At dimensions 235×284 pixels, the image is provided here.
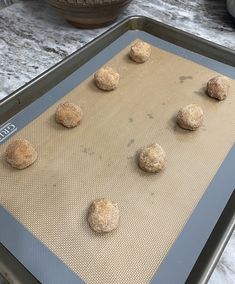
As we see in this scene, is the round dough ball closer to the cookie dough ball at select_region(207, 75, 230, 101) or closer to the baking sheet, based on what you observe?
the baking sheet

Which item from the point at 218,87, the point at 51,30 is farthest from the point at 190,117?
the point at 51,30

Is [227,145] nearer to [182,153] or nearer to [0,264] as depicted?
[182,153]

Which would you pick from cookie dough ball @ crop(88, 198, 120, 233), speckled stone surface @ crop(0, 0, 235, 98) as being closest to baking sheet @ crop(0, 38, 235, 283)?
cookie dough ball @ crop(88, 198, 120, 233)

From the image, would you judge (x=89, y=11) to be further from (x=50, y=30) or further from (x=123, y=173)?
(x=123, y=173)

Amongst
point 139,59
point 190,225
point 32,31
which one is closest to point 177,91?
point 139,59

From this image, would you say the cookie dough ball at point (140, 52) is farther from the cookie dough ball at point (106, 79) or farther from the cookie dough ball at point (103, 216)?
the cookie dough ball at point (103, 216)

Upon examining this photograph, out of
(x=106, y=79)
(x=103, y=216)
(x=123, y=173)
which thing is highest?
(x=106, y=79)

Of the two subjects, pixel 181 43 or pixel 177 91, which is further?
pixel 181 43
